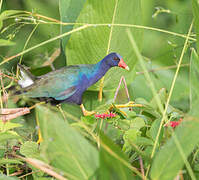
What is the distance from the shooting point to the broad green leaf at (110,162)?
0.45m

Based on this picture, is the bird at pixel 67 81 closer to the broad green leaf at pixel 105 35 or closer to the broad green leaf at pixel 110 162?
the broad green leaf at pixel 105 35

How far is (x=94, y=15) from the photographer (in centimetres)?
102

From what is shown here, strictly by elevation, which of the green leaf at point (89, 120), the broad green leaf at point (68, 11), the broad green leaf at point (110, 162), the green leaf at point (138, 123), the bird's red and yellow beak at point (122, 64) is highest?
the broad green leaf at point (68, 11)

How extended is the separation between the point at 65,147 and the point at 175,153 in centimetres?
15

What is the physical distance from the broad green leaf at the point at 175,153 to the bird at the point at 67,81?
1.66ft

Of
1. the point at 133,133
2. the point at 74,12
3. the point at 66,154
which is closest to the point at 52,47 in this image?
the point at 74,12

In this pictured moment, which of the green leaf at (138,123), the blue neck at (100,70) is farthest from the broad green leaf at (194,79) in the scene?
the blue neck at (100,70)

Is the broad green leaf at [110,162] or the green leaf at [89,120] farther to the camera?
the green leaf at [89,120]

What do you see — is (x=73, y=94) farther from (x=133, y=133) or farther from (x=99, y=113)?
(x=133, y=133)

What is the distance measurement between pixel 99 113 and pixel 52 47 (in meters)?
0.46

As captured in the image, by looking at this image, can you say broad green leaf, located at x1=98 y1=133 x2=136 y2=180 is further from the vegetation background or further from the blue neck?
the blue neck

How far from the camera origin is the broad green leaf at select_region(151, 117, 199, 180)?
1.54ft

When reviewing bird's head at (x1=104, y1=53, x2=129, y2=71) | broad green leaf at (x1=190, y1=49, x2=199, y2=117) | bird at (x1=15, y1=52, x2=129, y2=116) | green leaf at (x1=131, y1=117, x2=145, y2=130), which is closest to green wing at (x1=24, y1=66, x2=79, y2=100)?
bird at (x1=15, y1=52, x2=129, y2=116)

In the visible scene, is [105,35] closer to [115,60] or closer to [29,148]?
[115,60]
